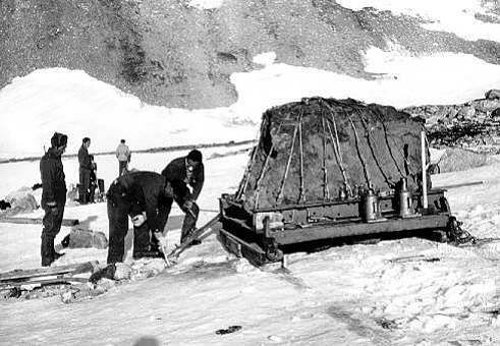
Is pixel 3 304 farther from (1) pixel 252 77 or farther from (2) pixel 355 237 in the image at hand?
(1) pixel 252 77

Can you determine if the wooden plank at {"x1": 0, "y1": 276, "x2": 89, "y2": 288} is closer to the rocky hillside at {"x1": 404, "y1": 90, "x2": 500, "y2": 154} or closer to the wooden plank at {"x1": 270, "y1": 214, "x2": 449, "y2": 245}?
the wooden plank at {"x1": 270, "y1": 214, "x2": 449, "y2": 245}

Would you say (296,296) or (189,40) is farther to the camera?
(189,40)

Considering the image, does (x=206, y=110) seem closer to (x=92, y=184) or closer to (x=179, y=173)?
(x=92, y=184)

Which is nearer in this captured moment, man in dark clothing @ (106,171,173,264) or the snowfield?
the snowfield

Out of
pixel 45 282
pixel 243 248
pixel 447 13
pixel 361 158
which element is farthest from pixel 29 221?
pixel 447 13

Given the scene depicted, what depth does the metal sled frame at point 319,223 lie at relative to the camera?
7715mm

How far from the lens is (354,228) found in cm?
789

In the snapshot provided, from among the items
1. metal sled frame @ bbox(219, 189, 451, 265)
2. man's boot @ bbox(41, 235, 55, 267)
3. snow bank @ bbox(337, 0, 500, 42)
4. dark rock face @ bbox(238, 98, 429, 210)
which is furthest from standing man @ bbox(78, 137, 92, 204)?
snow bank @ bbox(337, 0, 500, 42)

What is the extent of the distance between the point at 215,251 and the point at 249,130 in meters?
25.8

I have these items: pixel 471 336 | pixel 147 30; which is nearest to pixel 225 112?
pixel 147 30

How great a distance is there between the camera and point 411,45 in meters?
45.9

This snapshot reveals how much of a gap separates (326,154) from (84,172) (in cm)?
949

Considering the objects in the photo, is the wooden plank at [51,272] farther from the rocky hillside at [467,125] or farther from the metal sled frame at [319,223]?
the rocky hillside at [467,125]

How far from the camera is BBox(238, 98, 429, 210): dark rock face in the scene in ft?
29.3
